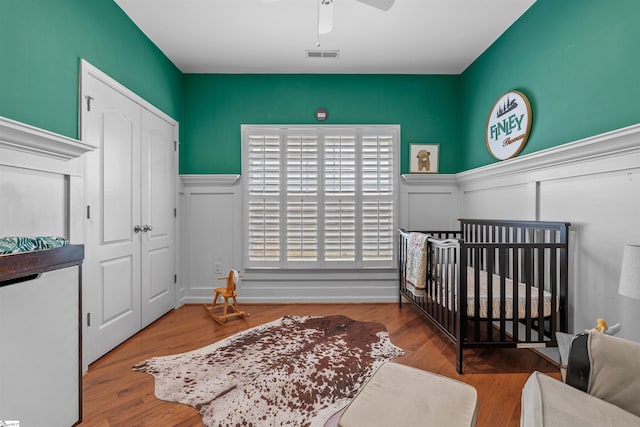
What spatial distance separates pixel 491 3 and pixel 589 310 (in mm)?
2242


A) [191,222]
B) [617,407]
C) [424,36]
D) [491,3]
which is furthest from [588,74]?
[191,222]

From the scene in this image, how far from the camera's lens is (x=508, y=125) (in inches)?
102

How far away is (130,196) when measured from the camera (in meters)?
2.47

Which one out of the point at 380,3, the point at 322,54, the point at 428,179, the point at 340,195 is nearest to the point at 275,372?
the point at 340,195

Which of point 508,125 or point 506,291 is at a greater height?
point 508,125

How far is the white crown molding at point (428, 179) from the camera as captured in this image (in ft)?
11.1

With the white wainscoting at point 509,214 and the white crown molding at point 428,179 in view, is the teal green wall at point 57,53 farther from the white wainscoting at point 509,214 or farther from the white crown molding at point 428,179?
the white crown molding at point 428,179

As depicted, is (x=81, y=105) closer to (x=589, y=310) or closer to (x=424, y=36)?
(x=424, y=36)

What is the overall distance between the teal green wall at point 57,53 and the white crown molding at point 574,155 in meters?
3.07

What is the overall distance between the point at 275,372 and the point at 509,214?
2.25 m

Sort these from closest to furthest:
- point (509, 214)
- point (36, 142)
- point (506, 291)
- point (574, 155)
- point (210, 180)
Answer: point (36, 142) < point (574, 155) < point (506, 291) < point (509, 214) < point (210, 180)

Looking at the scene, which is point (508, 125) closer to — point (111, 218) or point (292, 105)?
point (292, 105)

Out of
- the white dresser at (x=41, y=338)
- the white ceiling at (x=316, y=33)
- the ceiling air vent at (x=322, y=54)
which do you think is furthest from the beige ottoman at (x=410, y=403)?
the ceiling air vent at (x=322, y=54)

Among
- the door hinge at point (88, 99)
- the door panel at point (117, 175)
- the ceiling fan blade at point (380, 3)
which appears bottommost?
the door panel at point (117, 175)
